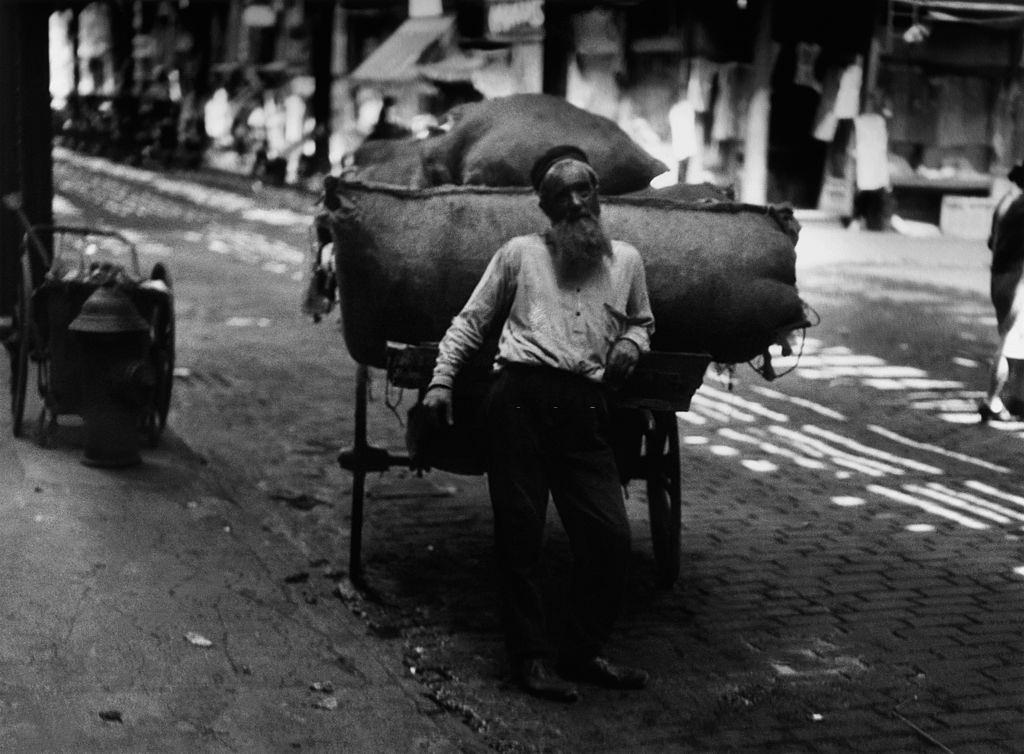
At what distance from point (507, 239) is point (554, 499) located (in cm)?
119

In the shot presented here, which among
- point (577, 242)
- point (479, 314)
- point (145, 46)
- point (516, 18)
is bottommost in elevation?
point (479, 314)

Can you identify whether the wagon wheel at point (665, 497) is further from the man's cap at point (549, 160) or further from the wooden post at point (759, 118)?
the wooden post at point (759, 118)

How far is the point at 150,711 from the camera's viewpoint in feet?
16.6

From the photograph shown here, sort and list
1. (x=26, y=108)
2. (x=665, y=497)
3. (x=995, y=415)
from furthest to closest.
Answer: (x=26, y=108) → (x=995, y=415) → (x=665, y=497)

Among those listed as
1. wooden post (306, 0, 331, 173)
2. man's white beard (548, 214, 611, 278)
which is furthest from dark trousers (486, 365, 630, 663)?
wooden post (306, 0, 331, 173)

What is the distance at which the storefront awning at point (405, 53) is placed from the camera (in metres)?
27.8

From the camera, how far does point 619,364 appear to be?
5434mm

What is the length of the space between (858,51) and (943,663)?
1961 cm

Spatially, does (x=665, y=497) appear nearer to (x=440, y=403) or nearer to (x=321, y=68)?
(x=440, y=403)

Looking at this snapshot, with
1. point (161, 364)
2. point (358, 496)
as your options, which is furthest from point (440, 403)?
point (161, 364)

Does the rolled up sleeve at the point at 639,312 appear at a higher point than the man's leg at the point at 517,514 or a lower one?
higher

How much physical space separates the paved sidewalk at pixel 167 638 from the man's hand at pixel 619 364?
124 cm

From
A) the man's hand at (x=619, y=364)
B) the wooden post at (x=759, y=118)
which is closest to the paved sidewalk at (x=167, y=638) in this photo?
A: the man's hand at (x=619, y=364)

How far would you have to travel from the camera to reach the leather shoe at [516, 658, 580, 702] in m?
5.27
